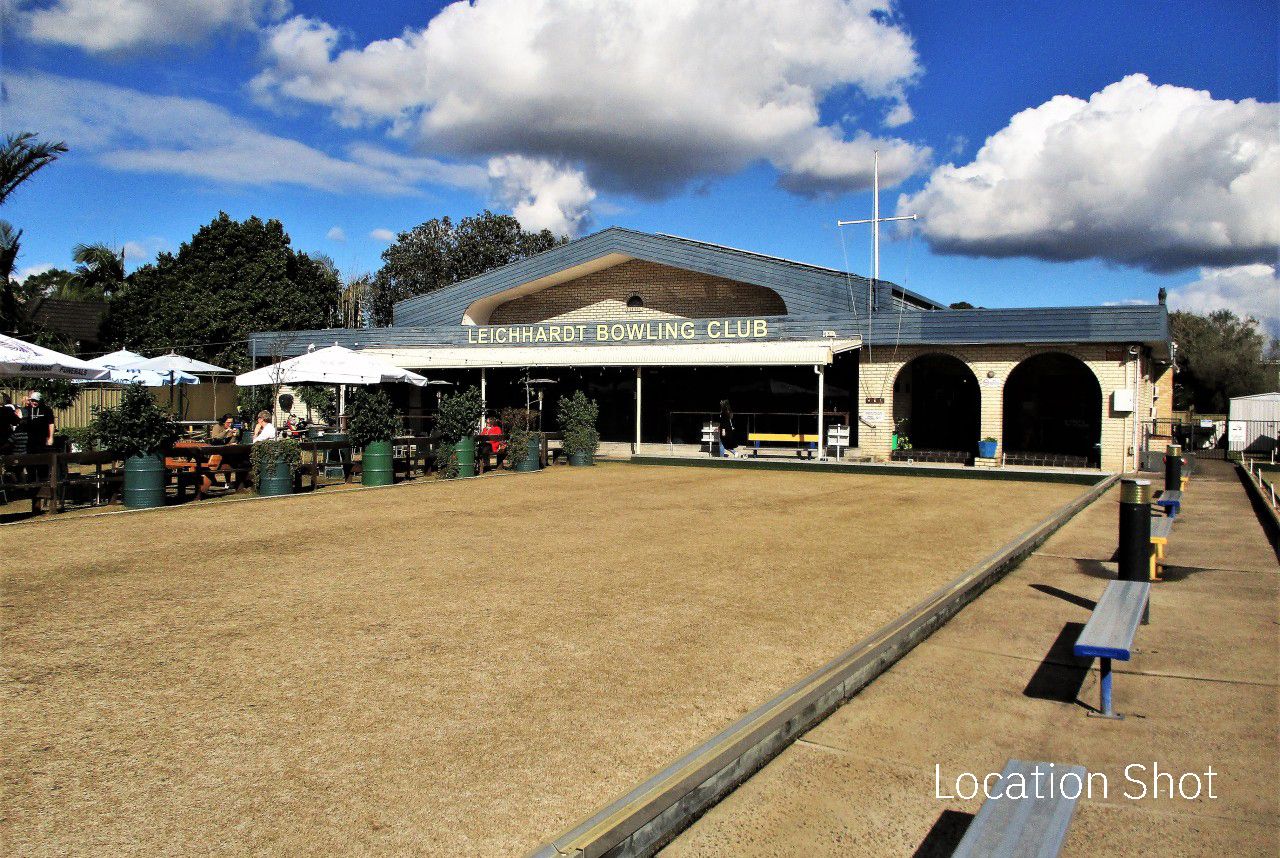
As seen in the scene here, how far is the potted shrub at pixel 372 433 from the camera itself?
47.8ft

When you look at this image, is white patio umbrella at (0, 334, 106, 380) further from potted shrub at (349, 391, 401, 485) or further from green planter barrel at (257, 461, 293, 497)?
potted shrub at (349, 391, 401, 485)

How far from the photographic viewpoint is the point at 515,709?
4297 mm

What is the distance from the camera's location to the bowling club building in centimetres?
1972

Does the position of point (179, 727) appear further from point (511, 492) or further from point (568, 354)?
point (568, 354)

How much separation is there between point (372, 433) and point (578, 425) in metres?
6.09

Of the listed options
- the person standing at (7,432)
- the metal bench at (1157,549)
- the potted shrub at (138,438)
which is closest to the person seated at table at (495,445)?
the potted shrub at (138,438)

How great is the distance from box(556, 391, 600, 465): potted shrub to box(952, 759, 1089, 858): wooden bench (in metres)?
16.6

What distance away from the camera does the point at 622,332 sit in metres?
23.1

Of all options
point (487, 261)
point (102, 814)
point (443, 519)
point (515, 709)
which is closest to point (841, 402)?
point (443, 519)

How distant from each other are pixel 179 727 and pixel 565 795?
1.92 m

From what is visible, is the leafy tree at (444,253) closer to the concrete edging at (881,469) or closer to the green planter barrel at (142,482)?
the concrete edging at (881,469)

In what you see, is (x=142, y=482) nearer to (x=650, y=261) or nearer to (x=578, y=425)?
(x=578, y=425)

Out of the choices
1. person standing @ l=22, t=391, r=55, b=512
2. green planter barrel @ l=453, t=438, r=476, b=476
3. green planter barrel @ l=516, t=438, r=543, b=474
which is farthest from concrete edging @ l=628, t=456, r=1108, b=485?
person standing @ l=22, t=391, r=55, b=512

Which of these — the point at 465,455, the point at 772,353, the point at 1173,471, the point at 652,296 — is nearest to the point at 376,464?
the point at 465,455
